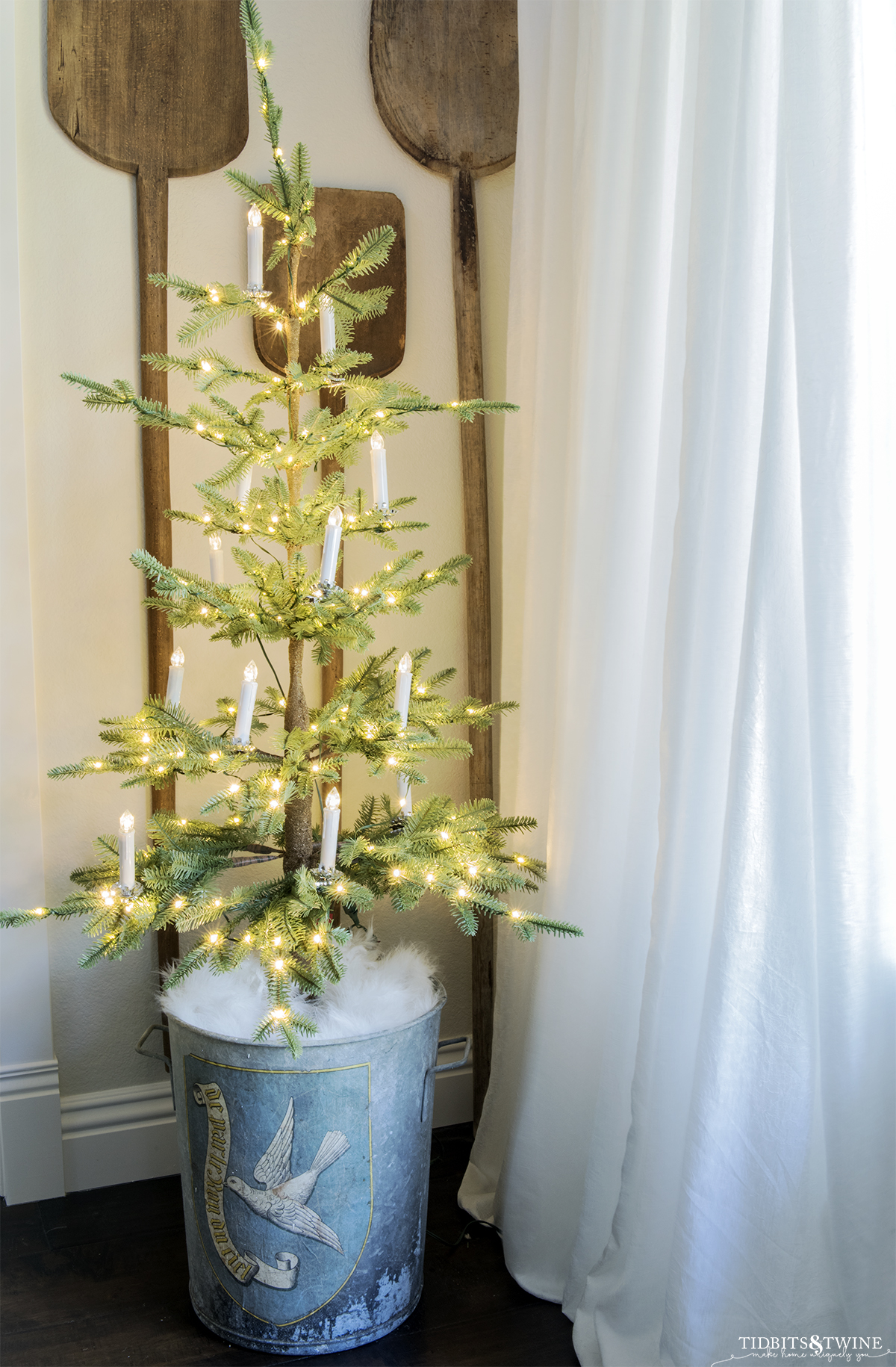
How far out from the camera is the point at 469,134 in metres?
2.14

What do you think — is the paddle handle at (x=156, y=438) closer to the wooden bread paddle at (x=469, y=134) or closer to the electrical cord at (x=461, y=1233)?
the wooden bread paddle at (x=469, y=134)

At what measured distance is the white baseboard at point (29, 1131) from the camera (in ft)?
6.47

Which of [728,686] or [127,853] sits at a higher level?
[728,686]

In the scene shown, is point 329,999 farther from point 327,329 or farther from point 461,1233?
point 327,329

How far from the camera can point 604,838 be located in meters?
1.65

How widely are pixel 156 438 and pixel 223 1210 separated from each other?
54.0 inches

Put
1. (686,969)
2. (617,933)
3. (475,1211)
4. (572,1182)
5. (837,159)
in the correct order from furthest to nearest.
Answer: (475,1211)
(572,1182)
(617,933)
(686,969)
(837,159)

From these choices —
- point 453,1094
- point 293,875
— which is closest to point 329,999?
point 293,875

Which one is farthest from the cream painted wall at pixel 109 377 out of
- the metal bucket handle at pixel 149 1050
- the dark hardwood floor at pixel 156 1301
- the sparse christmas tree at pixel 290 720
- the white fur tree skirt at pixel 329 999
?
the white fur tree skirt at pixel 329 999

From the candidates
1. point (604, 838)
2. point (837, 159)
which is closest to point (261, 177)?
point (837, 159)

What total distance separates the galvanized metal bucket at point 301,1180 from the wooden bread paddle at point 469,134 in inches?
23.5

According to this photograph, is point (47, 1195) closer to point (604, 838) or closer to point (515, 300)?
point (604, 838)

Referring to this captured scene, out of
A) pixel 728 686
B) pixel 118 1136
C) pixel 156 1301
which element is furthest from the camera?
pixel 118 1136

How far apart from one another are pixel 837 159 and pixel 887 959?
0.95m
